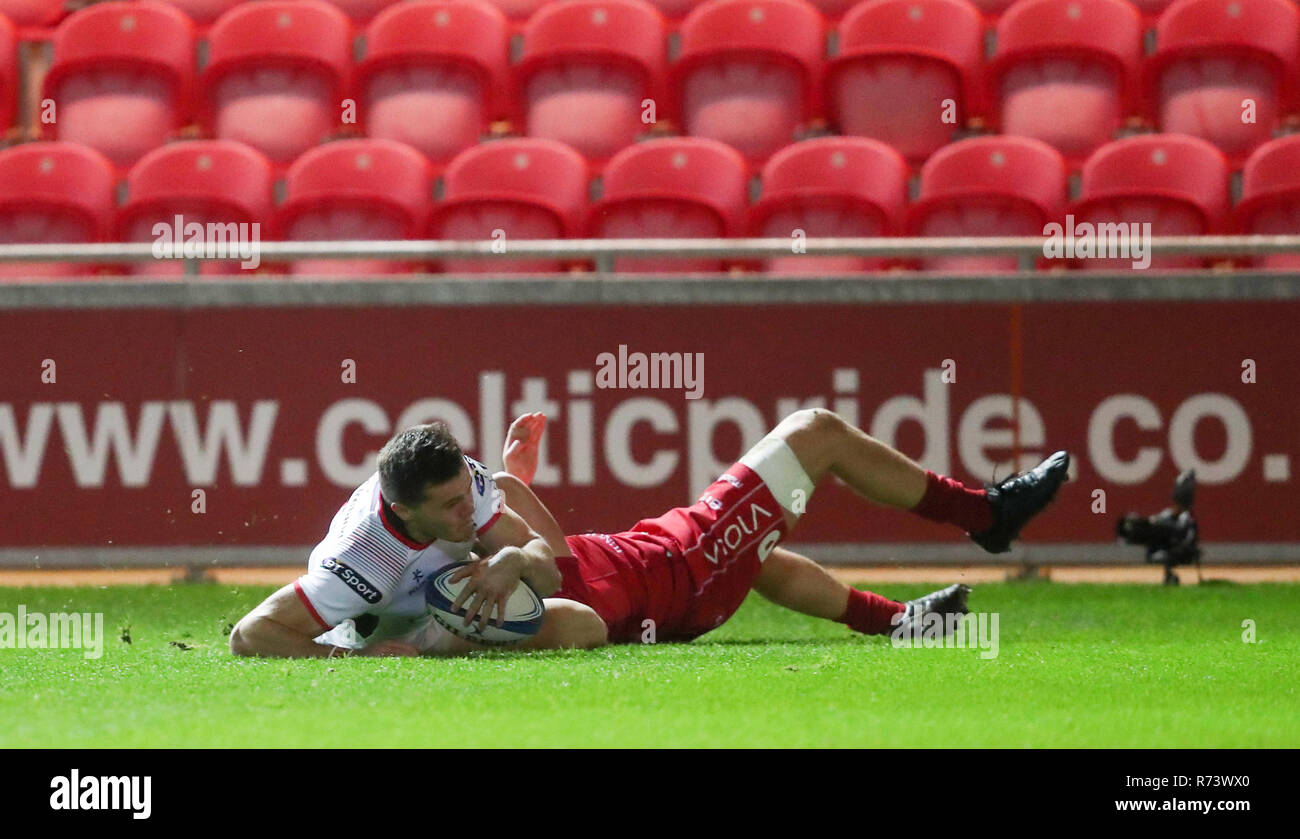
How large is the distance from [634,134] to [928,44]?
1773 millimetres

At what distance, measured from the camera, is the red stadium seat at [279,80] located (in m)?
10.7

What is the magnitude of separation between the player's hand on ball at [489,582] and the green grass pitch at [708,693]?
17 cm

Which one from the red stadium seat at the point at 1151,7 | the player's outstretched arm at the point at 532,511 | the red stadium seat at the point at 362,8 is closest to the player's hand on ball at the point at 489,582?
the player's outstretched arm at the point at 532,511

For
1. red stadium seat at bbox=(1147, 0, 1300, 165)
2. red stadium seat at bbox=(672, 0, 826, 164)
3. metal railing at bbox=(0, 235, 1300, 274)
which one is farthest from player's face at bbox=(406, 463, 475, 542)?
red stadium seat at bbox=(1147, 0, 1300, 165)

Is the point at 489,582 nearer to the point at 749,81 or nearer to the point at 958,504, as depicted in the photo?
the point at 958,504

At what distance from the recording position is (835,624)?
6.52 m

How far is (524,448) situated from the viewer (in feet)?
19.0

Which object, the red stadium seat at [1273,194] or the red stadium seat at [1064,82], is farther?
the red stadium seat at [1064,82]

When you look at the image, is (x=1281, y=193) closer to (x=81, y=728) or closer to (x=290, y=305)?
(x=290, y=305)

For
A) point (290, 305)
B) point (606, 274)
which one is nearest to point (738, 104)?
point (606, 274)

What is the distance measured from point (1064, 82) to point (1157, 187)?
125 cm

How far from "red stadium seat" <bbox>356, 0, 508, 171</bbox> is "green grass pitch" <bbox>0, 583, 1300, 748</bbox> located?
4.94m

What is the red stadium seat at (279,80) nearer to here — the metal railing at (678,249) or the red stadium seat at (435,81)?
the red stadium seat at (435,81)

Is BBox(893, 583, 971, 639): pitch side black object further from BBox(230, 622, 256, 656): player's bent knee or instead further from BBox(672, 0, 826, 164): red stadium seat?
BBox(672, 0, 826, 164): red stadium seat
